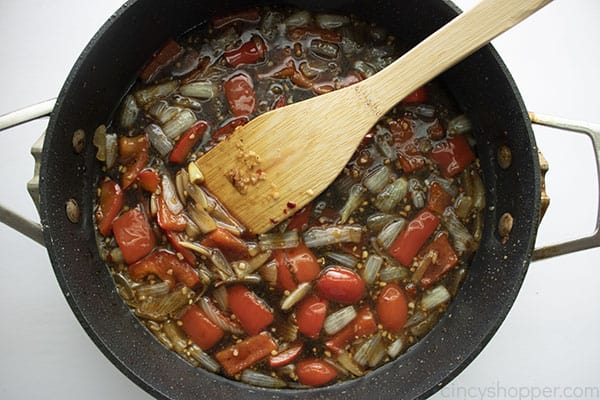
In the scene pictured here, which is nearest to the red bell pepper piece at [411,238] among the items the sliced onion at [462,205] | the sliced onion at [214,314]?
the sliced onion at [462,205]

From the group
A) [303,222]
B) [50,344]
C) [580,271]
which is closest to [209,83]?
[303,222]

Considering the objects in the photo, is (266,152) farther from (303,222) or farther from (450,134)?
(450,134)

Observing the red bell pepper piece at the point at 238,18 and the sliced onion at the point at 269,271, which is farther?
the red bell pepper piece at the point at 238,18

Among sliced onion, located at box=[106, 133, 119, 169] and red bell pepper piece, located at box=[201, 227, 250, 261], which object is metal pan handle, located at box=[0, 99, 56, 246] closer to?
sliced onion, located at box=[106, 133, 119, 169]

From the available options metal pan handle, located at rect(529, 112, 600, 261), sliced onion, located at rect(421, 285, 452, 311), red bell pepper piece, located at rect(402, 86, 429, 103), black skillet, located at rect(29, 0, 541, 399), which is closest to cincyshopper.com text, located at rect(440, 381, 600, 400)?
black skillet, located at rect(29, 0, 541, 399)

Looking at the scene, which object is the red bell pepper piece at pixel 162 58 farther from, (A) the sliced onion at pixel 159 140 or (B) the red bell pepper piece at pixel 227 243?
(B) the red bell pepper piece at pixel 227 243

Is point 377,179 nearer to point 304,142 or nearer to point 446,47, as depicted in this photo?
point 304,142
